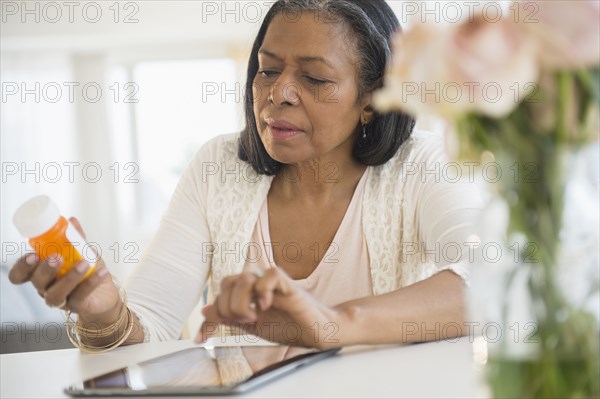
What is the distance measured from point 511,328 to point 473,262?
56mm

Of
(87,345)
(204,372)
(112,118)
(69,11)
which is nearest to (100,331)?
(87,345)

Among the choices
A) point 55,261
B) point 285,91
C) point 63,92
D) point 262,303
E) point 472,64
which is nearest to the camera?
point 472,64

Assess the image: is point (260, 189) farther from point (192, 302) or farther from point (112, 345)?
point (112, 345)

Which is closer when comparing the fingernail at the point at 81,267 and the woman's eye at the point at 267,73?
the fingernail at the point at 81,267

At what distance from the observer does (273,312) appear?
1114 mm

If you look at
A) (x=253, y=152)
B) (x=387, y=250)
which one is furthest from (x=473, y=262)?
(x=253, y=152)

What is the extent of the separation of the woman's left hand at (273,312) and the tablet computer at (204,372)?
3 centimetres

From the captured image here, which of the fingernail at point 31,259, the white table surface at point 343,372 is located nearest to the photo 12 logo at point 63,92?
the white table surface at point 343,372

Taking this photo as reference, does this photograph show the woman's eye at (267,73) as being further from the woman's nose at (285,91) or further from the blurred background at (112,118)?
the blurred background at (112,118)

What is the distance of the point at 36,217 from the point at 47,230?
0.08 feet

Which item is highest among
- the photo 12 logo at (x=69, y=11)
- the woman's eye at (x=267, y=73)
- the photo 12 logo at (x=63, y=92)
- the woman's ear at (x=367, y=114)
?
the photo 12 logo at (x=69, y=11)

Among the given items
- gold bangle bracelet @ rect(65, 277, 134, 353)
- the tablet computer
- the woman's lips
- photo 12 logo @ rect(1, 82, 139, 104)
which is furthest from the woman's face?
photo 12 logo @ rect(1, 82, 139, 104)

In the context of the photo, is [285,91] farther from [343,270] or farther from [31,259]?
[31,259]

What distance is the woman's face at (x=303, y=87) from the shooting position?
5.24 ft
